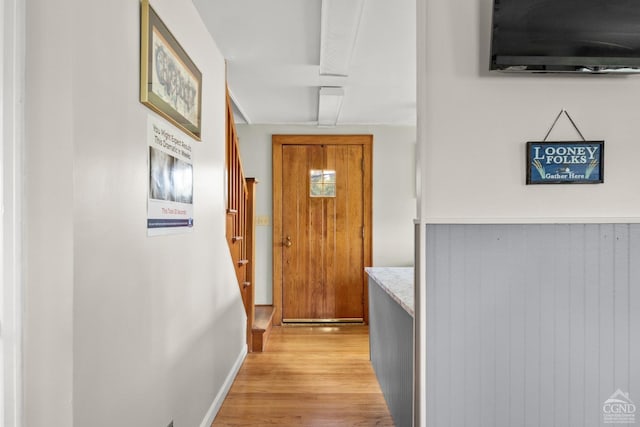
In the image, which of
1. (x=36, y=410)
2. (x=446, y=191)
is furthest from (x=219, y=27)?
(x=36, y=410)

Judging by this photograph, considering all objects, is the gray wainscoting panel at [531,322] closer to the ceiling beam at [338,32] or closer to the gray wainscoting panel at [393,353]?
the gray wainscoting panel at [393,353]

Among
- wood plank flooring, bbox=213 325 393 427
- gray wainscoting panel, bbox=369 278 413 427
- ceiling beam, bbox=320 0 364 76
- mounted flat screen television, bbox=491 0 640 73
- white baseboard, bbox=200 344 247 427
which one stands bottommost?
wood plank flooring, bbox=213 325 393 427

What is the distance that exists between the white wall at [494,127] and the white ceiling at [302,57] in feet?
2.97

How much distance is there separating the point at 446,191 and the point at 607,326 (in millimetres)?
731

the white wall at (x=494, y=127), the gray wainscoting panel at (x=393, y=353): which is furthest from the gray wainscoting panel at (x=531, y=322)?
the gray wainscoting panel at (x=393, y=353)

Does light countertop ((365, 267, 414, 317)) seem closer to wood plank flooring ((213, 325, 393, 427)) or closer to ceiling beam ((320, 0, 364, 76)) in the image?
wood plank flooring ((213, 325, 393, 427))

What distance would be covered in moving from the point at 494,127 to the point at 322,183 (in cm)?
382

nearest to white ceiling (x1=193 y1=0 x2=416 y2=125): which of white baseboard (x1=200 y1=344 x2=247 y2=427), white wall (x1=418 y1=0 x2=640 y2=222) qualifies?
white wall (x1=418 y1=0 x2=640 y2=222)

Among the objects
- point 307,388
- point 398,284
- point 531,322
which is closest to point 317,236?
point 307,388

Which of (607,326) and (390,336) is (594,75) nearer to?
(607,326)

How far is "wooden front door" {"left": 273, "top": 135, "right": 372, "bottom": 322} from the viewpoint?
17.5ft

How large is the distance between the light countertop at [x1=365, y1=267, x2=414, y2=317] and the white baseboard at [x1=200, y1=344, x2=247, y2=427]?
1.25 m

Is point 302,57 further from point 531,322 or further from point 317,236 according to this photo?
point 317,236

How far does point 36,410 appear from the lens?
3.63 feet
